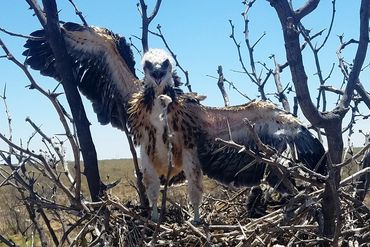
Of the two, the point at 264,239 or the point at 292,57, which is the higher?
the point at 292,57

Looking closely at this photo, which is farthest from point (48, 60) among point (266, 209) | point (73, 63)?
point (266, 209)

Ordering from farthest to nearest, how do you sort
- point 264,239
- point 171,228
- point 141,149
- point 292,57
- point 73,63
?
1. point 73,63
2. point 141,149
3. point 171,228
4. point 264,239
5. point 292,57

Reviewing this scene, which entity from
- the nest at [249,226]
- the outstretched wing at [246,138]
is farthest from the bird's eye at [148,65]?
the nest at [249,226]

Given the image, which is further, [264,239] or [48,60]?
[48,60]

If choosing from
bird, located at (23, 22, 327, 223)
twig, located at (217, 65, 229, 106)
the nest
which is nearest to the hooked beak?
bird, located at (23, 22, 327, 223)

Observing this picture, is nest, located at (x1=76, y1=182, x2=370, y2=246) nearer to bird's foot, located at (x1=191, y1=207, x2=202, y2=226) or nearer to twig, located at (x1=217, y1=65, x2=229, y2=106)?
bird's foot, located at (x1=191, y1=207, x2=202, y2=226)

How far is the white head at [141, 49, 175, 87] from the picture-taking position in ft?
14.6

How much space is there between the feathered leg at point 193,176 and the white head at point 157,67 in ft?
1.98

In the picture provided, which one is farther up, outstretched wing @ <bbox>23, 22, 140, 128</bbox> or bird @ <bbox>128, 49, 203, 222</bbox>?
outstretched wing @ <bbox>23, 22, 140, 128</bbox>

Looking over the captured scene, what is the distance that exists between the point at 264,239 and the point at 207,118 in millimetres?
1558

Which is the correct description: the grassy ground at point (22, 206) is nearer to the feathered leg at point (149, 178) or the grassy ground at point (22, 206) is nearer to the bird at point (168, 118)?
the feathered leg at point (149, 178)

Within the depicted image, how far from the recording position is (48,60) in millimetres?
5176

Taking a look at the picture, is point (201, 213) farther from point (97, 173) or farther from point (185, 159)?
point (97, 173)

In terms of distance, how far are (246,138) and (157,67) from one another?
89 cm
